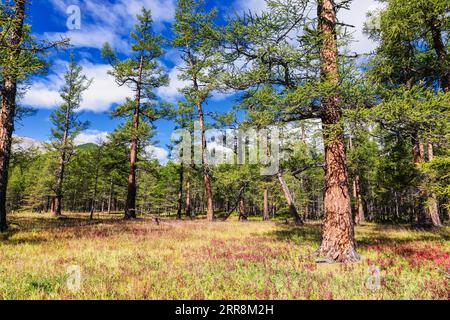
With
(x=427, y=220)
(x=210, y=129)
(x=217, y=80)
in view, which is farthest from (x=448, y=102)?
(x=210, y=129)

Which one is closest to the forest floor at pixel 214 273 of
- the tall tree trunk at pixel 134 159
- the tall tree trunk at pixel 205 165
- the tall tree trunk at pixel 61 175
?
the tall tree trunk at pixel 134 159

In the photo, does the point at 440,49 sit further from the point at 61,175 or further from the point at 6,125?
the point at 61,175

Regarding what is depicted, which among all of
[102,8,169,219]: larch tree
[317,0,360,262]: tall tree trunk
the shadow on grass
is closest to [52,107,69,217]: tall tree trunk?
[102,8,169,219]: larch tree

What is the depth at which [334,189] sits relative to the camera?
6.79m

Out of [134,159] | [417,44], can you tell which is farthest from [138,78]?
[417,44]

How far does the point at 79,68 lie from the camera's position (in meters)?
26.7

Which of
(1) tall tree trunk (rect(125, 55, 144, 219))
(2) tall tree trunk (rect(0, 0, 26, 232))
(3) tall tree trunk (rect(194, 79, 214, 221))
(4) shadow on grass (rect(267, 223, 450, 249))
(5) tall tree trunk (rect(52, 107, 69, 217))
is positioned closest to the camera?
(4) shadow on grass (rect(267, 223, 450, 249))

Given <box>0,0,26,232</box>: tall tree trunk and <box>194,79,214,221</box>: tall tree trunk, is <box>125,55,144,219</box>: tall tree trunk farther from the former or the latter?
<box>0,0,26,232</box>: tall tree trunk

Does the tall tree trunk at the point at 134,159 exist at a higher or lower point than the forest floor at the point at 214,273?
higher

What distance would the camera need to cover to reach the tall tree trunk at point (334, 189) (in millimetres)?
6539

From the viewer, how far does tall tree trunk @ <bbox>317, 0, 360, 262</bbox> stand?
6539 millimetres

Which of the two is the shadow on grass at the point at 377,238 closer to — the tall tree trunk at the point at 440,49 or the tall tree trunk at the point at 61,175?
the tall tree trunk at the point at 440,49

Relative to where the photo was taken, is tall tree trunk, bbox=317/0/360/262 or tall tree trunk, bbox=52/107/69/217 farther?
tall tree trunk, bbox=52/107/69/217

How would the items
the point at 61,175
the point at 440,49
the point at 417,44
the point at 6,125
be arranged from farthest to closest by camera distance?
the point at 61,175
the point at 417,44
the point at 440,49
the point at 6,125
